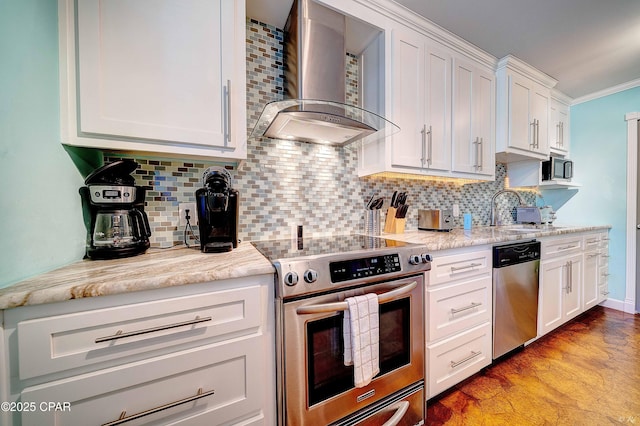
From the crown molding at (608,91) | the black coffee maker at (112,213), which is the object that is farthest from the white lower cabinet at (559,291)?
the black coffee maker at (112,213)

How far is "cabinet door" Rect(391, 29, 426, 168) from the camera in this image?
62.2 inches

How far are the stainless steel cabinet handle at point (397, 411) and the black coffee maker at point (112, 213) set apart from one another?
4.44 ft

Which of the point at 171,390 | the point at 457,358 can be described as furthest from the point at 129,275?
the point at 457,358

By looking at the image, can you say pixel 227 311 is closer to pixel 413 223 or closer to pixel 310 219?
pixel 310 219

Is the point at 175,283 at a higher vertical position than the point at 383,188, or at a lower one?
lower

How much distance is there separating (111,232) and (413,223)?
2008 mm

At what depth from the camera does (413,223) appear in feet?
6.88

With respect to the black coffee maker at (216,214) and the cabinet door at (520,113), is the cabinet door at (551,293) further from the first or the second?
the black coffee maker at (216,214)

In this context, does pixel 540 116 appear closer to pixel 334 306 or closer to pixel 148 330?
pixel 334 306

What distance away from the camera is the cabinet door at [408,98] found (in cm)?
158

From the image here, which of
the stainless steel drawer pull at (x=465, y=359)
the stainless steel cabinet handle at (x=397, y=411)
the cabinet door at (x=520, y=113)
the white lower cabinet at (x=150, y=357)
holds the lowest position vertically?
the stainless steel cabinet handle at (x=397, y=411)

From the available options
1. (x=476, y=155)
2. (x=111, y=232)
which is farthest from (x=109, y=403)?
(x=476, y=155)

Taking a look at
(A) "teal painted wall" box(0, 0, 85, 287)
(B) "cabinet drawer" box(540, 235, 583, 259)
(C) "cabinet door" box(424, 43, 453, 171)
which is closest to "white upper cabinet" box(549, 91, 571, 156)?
(B) "cabinet drawer" box(540, 235, 583, 259)

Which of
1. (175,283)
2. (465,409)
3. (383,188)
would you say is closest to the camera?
(175,283)
